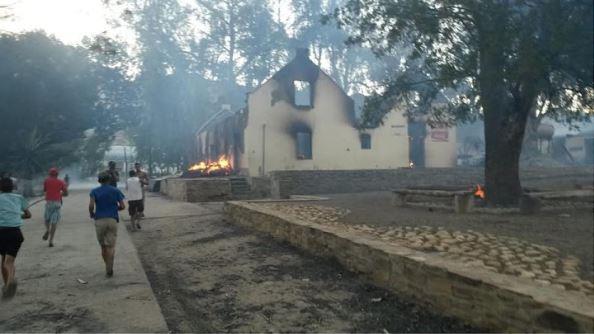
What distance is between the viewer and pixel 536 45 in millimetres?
7039

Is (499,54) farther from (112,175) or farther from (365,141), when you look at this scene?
(365,141)

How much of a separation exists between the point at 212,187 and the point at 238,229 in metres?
7.92

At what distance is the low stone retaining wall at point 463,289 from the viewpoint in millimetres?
3223

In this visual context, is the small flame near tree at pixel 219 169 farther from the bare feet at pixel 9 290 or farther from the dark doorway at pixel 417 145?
the bare feet at pixel 9 290

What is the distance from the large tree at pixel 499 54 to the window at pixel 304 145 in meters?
11.3

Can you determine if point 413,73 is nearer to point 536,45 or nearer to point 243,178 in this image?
point 536,45

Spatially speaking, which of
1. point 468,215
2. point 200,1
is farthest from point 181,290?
point 200,1

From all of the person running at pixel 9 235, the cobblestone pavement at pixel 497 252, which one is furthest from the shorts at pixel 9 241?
the cobblestone pavement at pixel 497 252

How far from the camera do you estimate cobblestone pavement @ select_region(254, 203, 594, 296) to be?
14.4 feet

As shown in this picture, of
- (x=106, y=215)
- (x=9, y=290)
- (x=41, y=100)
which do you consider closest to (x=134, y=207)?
(x=106, y=215)

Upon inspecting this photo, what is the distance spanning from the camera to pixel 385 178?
1938 cm

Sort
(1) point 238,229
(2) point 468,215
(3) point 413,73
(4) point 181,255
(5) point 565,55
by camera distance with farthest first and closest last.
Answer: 1. (3) point 413,73
2. (1) point 238,229
3. (2) point 468,215
4. (4) point 181,255
5. (5) point 565,55

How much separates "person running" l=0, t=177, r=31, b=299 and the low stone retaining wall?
14.1 feet

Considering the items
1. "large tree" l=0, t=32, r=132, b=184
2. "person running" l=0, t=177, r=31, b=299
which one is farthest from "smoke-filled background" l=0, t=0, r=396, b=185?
"person running" l=0, t=177, r=31, b=299
